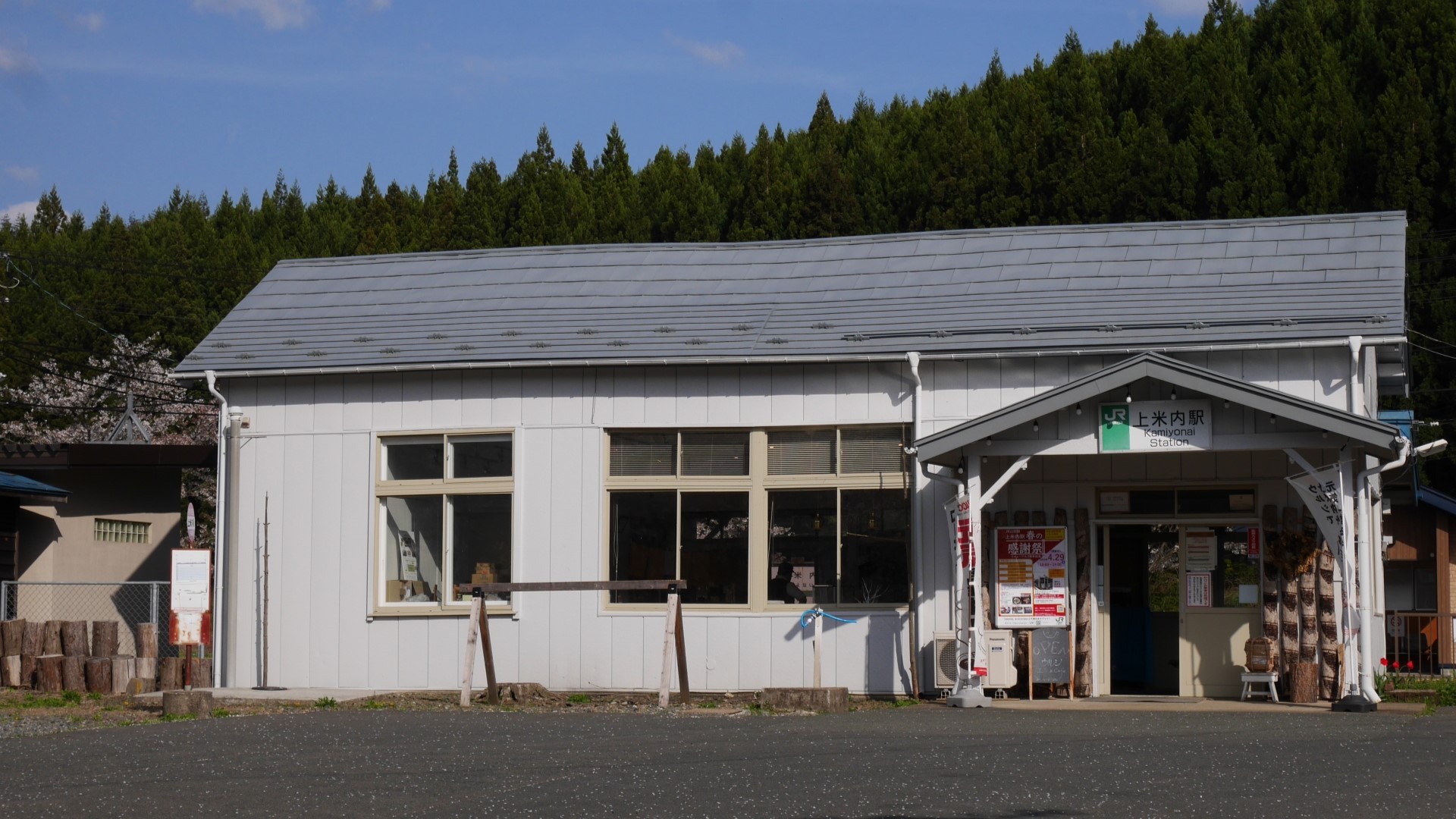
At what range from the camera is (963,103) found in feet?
146

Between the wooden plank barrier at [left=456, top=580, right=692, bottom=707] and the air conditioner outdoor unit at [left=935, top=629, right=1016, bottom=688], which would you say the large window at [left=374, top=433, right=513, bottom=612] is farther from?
the air conditioner outdoor unit at [left=935, top=629, right=1016, bottom=688]

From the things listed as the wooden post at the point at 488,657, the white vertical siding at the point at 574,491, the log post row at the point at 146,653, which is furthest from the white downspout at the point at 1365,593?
the log post row at the point at 146,653

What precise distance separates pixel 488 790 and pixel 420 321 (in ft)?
35.6

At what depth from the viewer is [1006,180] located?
3922 centimetres

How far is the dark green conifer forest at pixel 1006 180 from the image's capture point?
3475 cm

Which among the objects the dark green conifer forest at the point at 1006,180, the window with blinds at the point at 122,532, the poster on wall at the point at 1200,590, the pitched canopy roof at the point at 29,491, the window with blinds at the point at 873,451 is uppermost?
the dark green conifer forest at the point at 1006,180

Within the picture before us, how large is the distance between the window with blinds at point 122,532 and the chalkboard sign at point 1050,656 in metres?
15.1

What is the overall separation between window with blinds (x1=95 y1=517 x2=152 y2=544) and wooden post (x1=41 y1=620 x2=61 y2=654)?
5.67m

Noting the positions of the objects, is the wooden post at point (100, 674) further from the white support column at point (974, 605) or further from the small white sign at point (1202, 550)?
the small white sign at point (1202, 550)

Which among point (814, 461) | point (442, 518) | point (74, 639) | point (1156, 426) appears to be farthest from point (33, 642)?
point (1156, 426)

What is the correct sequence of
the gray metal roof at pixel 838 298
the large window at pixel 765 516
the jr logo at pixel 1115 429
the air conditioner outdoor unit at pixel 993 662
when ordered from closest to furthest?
the jr logo at pixel 1115 429 → the air conditioner outdoor unit at pixel 993 662 → the gray metal roof at pixel 838 298 → the large window at pixel 765 516

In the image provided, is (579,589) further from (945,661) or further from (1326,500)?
(1326,500)

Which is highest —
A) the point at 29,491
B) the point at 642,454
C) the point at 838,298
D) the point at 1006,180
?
the point at 1006,180

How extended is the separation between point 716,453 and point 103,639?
25.6 feet
